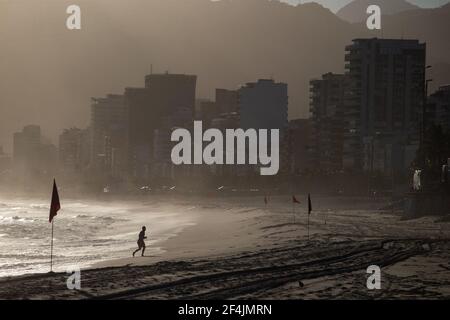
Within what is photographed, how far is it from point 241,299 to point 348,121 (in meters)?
164

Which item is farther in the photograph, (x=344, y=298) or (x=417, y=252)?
(x=417, y=252)

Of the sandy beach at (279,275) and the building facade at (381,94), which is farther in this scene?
the building facade at (381,94)

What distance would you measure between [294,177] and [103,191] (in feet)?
232

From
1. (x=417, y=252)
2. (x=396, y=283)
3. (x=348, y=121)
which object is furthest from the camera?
(x=348, y=121)

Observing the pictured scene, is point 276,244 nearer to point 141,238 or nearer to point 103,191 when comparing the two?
point 141,238

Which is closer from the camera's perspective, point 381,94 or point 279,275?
point 279,275

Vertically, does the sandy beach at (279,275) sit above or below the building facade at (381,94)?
below

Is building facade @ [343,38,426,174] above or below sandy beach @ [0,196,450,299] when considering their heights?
above

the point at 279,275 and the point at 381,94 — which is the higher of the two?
the point at 381,94

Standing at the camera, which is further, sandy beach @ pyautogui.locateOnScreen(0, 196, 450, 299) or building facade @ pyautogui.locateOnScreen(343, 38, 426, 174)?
building facade @ pyautogui.locateOnScreen(343, 38, 426, 174)

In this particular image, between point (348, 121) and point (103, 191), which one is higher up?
point (348, 121)

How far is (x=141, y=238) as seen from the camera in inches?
1224
